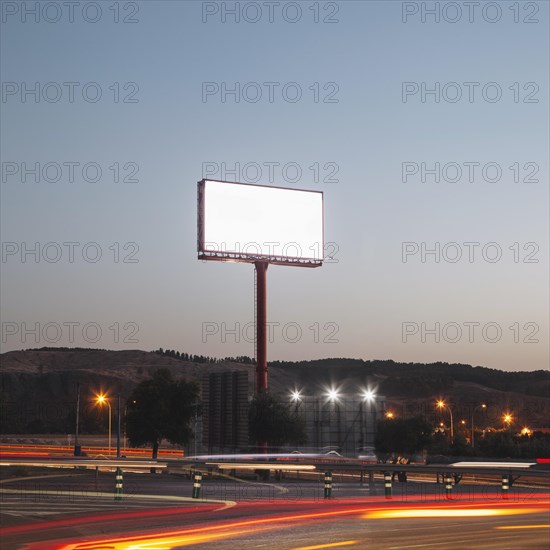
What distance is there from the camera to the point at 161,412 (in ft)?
244

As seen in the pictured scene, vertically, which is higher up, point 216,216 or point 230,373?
point 216,216

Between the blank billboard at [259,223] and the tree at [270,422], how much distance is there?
1124 cm

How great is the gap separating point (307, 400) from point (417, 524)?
226ft

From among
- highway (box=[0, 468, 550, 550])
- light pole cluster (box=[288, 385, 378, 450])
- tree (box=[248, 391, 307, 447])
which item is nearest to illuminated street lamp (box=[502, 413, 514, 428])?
light pole cluster (box=[288, 385, 378, 450])

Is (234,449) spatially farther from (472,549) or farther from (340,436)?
(472,549)

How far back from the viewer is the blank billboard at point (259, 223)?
73.4 meters

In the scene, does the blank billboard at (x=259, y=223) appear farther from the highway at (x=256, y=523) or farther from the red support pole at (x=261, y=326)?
the highway at (x=256, y=523)

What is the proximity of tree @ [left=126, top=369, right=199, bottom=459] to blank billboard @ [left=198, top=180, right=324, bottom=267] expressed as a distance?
11053 mm

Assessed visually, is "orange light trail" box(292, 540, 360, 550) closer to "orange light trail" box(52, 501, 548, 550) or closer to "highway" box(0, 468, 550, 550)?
"highway" box(0, 468, 550, 550)

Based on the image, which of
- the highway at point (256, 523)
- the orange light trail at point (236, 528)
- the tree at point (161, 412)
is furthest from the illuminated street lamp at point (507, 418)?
the orange light trail at point (236, 528)

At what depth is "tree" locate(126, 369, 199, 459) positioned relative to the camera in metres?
74.4

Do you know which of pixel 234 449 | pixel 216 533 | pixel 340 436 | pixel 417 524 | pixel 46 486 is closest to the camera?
pixel 216 533

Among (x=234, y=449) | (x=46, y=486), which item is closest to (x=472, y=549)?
(x=46, y=486)

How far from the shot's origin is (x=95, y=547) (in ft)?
60.6
